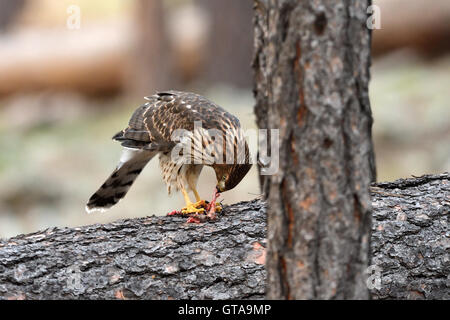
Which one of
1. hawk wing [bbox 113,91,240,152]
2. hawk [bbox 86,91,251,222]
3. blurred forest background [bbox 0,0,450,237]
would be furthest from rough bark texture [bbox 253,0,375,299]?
blurred forest background [bbox 0,0,450,237]

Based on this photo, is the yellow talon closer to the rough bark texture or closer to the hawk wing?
the hawk wing

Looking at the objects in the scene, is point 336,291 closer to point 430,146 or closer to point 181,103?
point 181,103

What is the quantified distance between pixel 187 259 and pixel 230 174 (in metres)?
0.92

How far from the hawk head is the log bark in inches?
16.2

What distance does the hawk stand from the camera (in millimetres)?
4879

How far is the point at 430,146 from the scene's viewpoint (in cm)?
988

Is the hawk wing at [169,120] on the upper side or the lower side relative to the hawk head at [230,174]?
upper

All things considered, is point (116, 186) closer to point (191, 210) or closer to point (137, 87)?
point (191, 210)

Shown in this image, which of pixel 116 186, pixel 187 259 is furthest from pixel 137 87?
pixel 187 259

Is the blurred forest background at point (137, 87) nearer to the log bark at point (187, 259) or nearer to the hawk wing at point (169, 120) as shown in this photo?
the hawk wing at point (169, 120)

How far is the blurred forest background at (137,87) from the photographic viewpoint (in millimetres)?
10039

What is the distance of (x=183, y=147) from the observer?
5.24 m

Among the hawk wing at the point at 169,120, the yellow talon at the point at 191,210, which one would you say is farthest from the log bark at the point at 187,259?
the hawk wing at the point at 169,120

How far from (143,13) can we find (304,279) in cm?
1124
